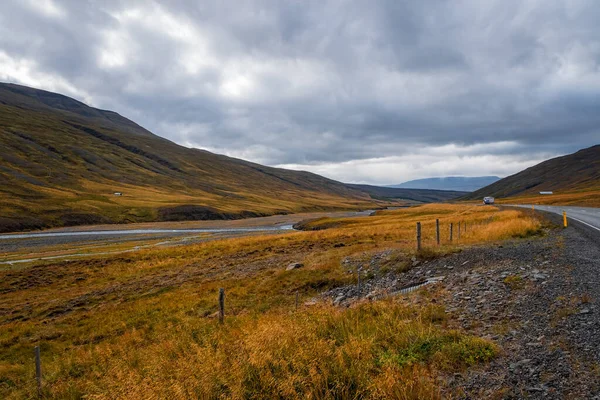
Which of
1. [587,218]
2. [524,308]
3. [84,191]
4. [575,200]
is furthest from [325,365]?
[84,191]

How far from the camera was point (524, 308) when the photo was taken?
9266 millimetres

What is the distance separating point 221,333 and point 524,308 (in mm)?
9183

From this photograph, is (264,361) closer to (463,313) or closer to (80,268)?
(463,313)

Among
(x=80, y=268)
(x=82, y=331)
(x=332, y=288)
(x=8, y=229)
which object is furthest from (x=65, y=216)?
(x=332, y=288)

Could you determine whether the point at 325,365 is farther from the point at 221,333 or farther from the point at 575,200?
the point at 575,200

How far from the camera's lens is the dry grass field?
639cm

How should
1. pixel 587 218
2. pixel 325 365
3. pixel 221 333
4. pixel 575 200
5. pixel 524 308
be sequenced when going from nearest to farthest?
pixel 325 365, pixel 524 308, pixel 221 333, pixel 587 218, pixel 575 200

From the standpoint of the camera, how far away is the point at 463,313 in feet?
32.0

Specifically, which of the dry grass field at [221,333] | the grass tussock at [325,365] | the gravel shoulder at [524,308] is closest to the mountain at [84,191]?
the dry grass field at [221,333]

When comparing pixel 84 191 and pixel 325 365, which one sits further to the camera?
pixel 84 191

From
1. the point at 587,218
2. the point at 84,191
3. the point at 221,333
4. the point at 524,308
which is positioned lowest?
the point at 221,333

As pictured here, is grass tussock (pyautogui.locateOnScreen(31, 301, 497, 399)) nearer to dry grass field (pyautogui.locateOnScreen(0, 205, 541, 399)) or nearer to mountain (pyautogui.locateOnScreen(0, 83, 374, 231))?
dry grass field (pyautogui.locateOnScreen(0, 205, 541, 399))

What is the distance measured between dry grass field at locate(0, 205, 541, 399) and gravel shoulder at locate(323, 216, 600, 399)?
2.07ft

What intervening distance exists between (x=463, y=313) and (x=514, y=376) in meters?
3.77
